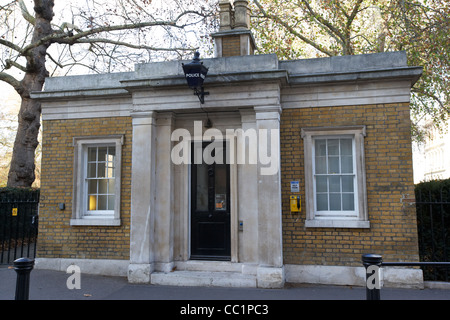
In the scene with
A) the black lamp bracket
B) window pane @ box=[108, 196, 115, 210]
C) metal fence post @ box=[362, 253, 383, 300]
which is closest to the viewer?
metal fence post @ box=[362, 253, 383, 300]

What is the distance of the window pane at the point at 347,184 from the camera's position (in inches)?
281

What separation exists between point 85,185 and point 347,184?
236 inches

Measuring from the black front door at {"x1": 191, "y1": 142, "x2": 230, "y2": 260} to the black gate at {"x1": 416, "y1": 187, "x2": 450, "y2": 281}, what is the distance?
3.94 metres

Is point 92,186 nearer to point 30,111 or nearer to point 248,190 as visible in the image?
point 248,190

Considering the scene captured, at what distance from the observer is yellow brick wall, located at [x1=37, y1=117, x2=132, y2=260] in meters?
7.75

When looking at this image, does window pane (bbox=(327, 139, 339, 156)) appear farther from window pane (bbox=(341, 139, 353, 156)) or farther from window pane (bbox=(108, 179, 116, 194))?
window pane (bbox=(108, 179, 116, 194))

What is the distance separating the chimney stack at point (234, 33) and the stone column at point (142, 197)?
2332 mm

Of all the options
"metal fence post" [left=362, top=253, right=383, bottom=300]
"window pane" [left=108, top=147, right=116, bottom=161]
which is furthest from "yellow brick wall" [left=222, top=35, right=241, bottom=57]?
"metal fence post" [left=362, top=253, right=383, bottom=300]

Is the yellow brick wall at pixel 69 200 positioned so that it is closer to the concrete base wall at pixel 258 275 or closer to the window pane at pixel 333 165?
the concrete base wall at pixel 258 275

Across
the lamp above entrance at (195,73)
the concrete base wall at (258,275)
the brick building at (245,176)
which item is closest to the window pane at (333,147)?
the brick building at (245,176)

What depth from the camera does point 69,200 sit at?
8.10 meters
